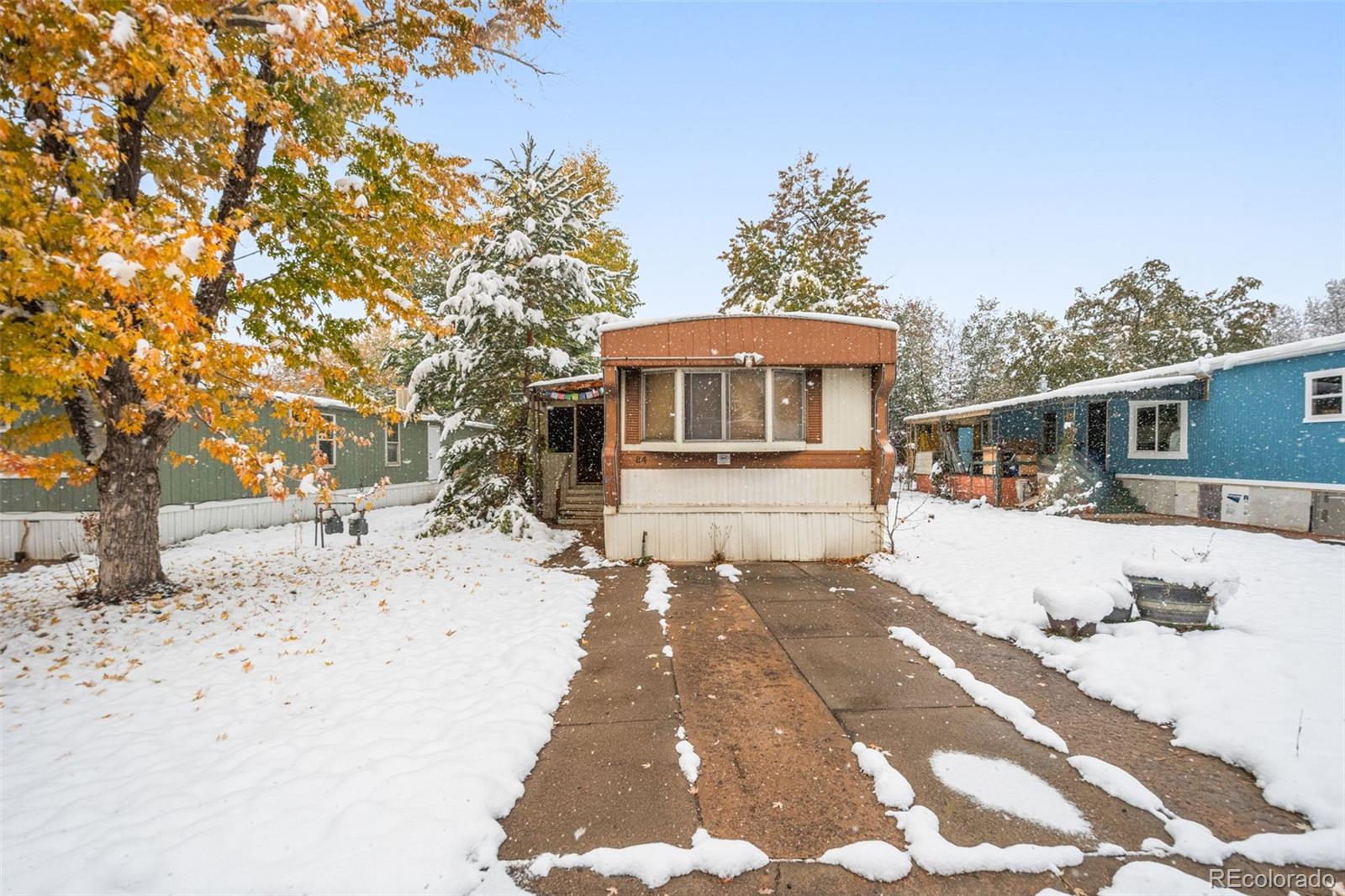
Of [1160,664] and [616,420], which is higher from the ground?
[616,420]

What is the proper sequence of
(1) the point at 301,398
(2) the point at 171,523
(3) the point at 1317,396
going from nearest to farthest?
(1) the point at 301,398 < (3) the point at 1317,396 < (2) the point at 171,523

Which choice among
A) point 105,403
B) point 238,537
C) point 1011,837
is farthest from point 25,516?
point 1011,837

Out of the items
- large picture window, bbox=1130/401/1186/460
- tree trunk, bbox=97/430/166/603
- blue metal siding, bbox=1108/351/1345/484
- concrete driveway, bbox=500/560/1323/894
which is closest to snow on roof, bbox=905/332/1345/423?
blue metal siding, bbox=1108/351/1345/484

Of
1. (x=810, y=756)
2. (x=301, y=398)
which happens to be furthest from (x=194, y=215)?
(x=810, y=756)

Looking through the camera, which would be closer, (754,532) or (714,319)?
(714,319)

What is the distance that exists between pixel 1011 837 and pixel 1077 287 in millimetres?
32555

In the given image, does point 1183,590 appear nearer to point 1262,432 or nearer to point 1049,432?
point 1262,432

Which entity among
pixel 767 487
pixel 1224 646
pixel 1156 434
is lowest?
pixel 1224 646

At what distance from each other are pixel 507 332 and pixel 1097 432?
16.7 meters

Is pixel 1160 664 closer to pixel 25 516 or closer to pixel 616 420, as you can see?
pixel 616 420

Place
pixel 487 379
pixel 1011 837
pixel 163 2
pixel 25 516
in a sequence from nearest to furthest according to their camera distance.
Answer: pixel 1011 837, pixel 163 2, pixel 25 516, pixel 487 379

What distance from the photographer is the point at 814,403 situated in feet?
27.3

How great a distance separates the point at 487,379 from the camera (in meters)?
11.1

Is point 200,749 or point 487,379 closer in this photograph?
point 200,749
